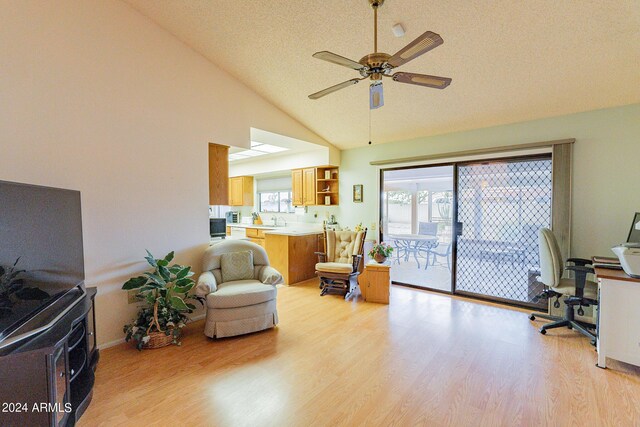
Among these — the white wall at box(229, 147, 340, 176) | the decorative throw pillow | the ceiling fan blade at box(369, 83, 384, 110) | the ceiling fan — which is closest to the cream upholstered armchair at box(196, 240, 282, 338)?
the decorative throw pillow

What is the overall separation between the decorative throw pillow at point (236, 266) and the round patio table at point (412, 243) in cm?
298

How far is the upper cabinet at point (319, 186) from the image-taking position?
560cm

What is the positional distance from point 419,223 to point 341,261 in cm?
179

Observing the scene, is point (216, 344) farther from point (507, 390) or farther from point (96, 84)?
point (96, 84)

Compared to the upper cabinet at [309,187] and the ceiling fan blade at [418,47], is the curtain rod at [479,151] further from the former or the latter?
the ceiling fan blade at [418,47]

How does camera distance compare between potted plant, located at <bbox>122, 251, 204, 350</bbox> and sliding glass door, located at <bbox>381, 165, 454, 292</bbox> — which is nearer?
potted plant, located at <bbox>122, 251, 204, 350</bbox>

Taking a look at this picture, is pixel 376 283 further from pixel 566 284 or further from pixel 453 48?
pixel 453 48

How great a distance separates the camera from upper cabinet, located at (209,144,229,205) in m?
3.63

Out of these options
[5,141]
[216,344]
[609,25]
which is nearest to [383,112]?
[609,25]

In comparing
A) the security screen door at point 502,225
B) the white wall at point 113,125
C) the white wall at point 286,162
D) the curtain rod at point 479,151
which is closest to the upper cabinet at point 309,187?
the white wall at point 286,162

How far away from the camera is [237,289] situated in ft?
9.77

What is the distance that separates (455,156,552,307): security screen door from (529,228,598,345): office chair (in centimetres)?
61

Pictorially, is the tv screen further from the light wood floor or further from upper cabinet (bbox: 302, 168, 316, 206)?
upper cabinet (bbox: 302, 168, 316, 206)

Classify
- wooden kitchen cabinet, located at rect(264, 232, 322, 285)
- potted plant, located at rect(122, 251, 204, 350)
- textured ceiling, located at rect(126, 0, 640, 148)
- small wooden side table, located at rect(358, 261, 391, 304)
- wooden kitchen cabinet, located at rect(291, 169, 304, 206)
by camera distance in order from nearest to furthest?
textured ceiling, located at rect(126, 0, 640, 148)
potted plant, located at rect(122, 251, 204, 350)
small wooden side table, located at rect(358, 261, 391, 304)
wooden kitchen cabinet, located at rect(264, 232, 322, 285)
wooden kitchen cabinet, located at rect(291, 169, 304, 206)
